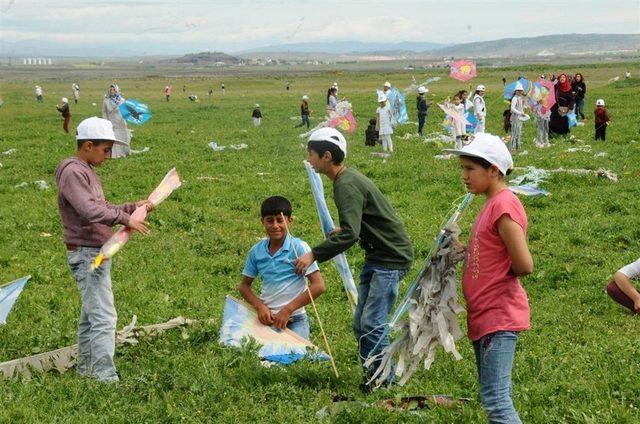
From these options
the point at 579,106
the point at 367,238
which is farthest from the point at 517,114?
the point at 367,238

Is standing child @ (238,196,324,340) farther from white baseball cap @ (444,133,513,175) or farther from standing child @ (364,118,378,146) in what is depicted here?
standing child @ (364,118,378,146)

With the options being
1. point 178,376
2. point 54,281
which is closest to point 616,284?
point 178,376

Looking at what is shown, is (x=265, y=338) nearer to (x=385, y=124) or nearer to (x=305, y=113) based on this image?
(x=385, y=124)

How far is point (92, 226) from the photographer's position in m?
6.78

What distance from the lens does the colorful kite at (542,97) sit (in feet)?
74.5

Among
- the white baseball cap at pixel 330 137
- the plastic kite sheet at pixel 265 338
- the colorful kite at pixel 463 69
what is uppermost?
the white baseball cap at pixel 330 137

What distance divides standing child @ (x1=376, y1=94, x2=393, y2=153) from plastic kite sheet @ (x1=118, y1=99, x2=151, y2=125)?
25.1ft

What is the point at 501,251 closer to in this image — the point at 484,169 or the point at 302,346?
the point at 484,169

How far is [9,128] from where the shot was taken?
32.8m

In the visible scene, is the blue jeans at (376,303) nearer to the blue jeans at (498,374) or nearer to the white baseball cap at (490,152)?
the blue jeans at (498,374)

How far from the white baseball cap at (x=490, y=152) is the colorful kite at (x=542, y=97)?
737 inches

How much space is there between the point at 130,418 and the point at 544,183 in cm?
1204

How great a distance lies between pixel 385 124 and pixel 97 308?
16.8m

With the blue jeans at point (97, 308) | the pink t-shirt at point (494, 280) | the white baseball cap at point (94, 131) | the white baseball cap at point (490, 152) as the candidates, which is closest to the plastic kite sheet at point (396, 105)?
the white baseball cap at point (94, 131)
